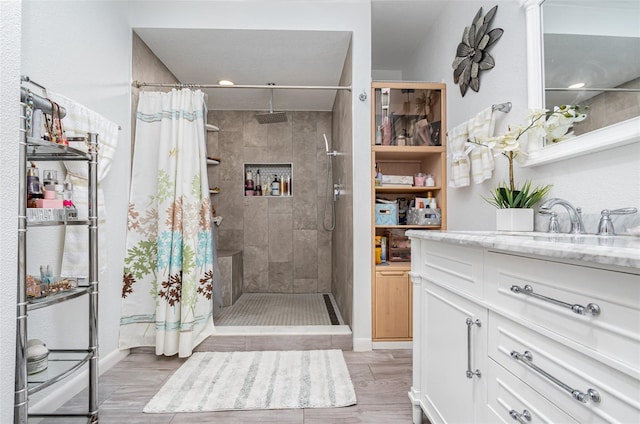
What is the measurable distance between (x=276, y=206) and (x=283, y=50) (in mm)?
2015

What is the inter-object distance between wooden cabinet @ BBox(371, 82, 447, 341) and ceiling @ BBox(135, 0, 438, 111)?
595 millimetres

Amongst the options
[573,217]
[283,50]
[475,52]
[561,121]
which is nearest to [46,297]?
[573,217]

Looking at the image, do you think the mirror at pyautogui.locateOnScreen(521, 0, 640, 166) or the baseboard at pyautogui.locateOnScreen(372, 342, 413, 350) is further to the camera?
the baseboard at pyautogui.locateOnScreen(372, 342, 413, 350)

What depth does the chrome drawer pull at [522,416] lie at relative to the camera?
0.87 meters

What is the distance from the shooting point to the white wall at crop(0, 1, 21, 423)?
1.13 meters

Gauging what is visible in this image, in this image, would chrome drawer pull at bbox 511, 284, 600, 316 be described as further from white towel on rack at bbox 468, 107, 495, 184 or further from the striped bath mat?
the striped bath mat

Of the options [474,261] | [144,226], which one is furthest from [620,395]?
[144,226]

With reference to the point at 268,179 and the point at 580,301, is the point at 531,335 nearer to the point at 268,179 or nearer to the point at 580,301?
the point at 580,301

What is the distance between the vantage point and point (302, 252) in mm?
4422

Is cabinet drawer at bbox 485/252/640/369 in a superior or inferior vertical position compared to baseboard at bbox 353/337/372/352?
superior

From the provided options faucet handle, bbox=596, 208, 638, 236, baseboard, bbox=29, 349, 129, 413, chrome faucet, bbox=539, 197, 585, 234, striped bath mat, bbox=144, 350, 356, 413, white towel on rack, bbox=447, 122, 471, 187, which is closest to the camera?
faucet handle, bbox=596, 208, 638, 236

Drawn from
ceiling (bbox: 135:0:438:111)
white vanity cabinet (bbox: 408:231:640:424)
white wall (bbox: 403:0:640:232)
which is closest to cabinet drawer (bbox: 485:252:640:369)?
white vanity cabinet (bbox: 408:231:640:424)

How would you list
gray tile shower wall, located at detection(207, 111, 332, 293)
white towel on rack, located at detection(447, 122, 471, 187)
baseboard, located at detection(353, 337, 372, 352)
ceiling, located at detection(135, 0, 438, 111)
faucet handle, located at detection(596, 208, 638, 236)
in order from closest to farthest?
faucet handle, located at detection(596, 208, 638, 236)
white towel on rack, located at detection(447, 122, 471, 187)
baseboard, located at detection(353, 337, 372, 352)
ceiling, located at detection(135, 0, 438, 111)
gray tile shower wall, located at detection(207, 111, 332, 293)

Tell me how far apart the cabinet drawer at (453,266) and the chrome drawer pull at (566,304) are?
197mm
